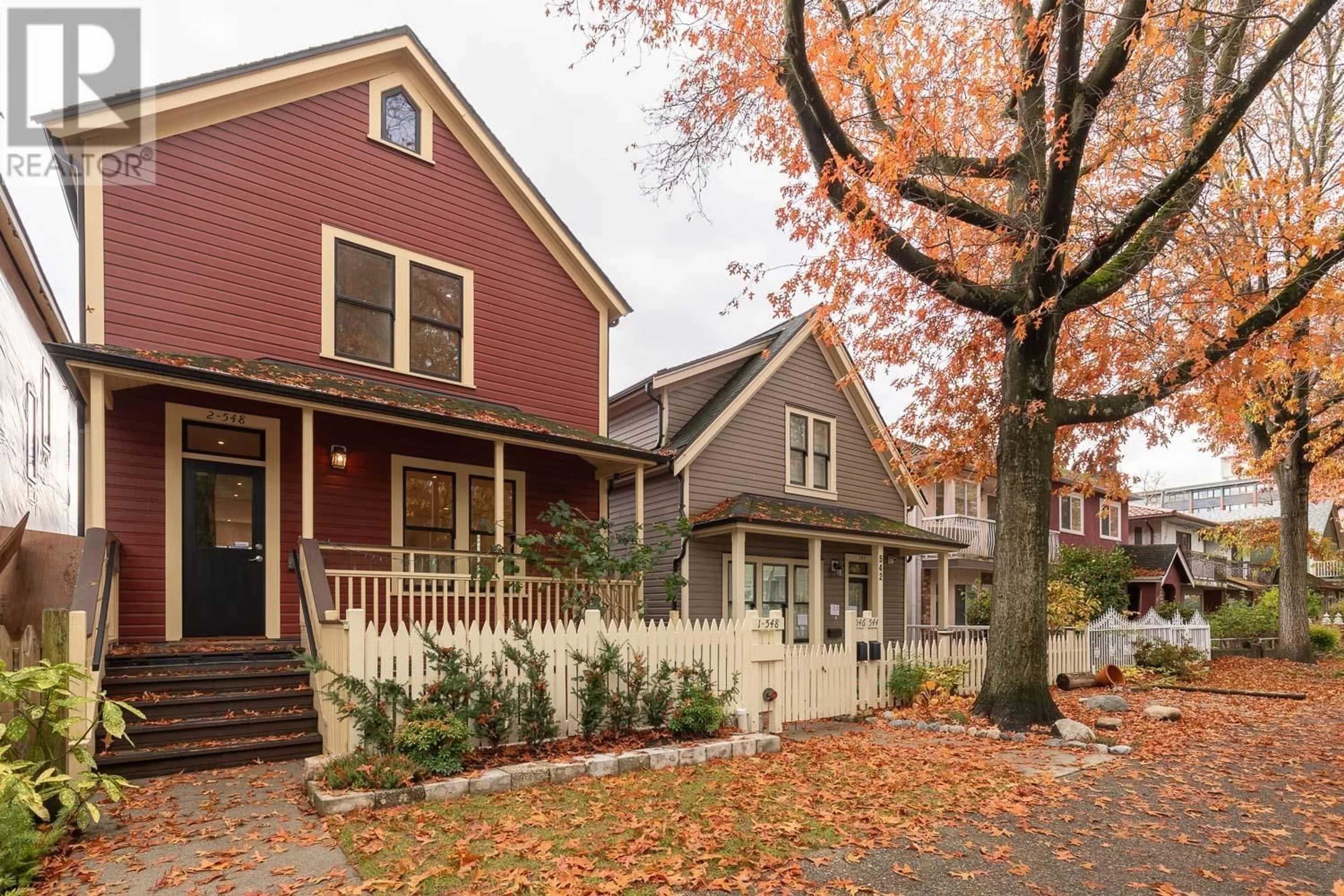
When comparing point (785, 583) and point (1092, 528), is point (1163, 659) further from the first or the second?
point (1092, 528)

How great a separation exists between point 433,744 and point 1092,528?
31.3m

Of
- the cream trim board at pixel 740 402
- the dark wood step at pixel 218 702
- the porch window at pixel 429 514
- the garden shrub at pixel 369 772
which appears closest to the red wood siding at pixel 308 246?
the porch window at pixel 429 514

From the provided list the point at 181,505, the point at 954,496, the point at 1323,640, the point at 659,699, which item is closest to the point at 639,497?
the point at 659,699

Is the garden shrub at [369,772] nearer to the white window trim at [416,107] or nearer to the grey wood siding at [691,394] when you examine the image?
the white window trim at [416,107]

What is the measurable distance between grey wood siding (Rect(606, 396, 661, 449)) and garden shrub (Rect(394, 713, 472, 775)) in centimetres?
894

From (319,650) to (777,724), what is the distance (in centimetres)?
539

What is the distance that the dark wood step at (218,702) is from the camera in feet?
23.6

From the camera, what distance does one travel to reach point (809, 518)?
1545cm

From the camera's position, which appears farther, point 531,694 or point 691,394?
point 691,394

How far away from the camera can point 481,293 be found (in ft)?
40.3

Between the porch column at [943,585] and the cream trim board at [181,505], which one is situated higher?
the cream trim board at [181,505]

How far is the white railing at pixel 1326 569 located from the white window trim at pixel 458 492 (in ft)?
167

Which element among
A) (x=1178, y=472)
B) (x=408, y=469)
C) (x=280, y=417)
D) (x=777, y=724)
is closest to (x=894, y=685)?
(x=777, y=724)

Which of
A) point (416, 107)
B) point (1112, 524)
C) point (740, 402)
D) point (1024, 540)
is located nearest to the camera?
point (1024, 540)
